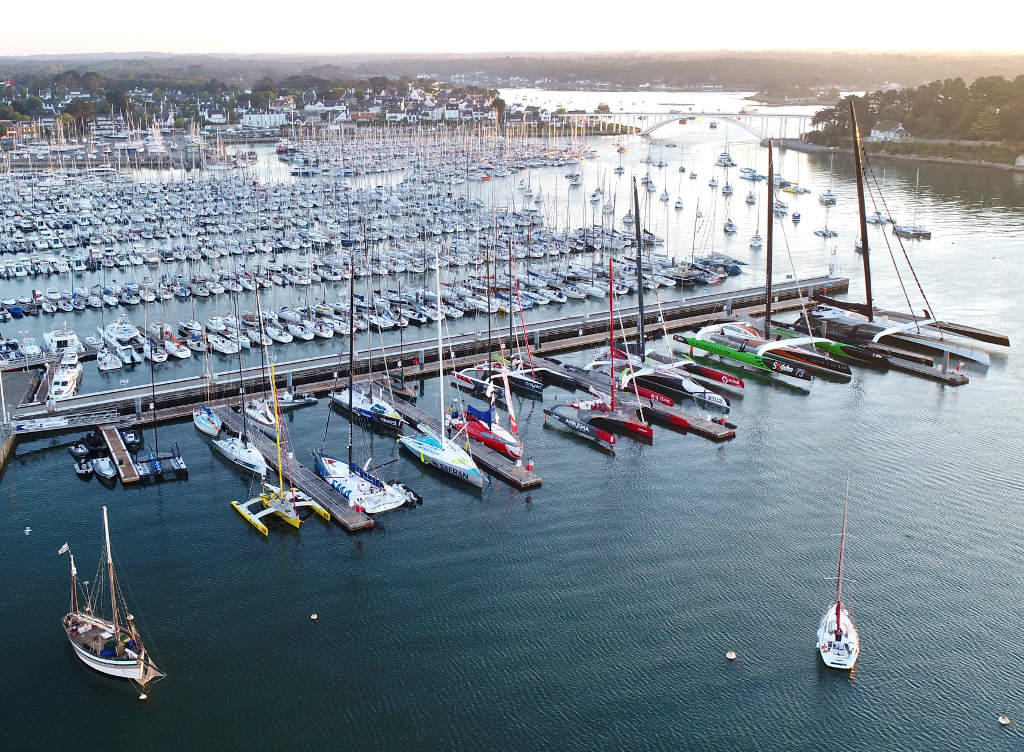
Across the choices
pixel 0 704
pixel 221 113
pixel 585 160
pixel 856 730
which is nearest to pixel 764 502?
pixel 856 730

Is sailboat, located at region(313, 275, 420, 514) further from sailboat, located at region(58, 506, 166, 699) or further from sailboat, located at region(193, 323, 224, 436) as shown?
sailboat, located at region(58, 506, 166, 699)

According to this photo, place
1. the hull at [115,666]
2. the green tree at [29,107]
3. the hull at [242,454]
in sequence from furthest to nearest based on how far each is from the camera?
1. the green tree at [29,107]
2. the hull at [242,454]
3. the hull at [115,666]

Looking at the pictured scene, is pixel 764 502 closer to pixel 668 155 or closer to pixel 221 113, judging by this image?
pixel 668 155

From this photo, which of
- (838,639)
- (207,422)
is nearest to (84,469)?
(207,422)

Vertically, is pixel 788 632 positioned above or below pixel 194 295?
below

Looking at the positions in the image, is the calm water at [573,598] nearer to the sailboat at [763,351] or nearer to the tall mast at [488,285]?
the tall mast at [488,285]

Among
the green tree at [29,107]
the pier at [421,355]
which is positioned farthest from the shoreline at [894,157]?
the green tree at [29,107]

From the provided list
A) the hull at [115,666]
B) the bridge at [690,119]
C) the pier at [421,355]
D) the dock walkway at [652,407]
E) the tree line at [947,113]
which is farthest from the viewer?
the bridge at [690,119]
